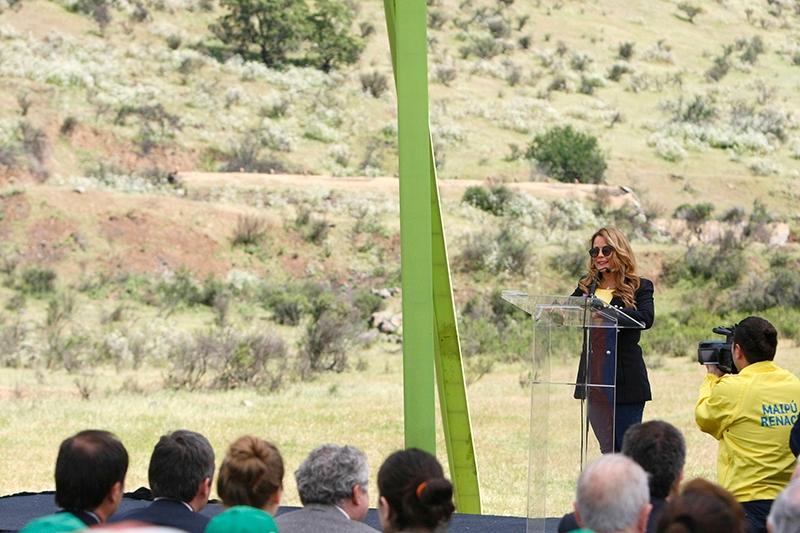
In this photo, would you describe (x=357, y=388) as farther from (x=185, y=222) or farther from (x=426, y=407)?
(x=426, y=407)

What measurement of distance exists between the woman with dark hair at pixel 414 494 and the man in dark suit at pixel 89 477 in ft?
2.62

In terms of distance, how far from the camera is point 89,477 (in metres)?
4.00

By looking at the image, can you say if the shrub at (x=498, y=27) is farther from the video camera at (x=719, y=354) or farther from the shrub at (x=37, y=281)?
the video camera at (x=719, y=354)

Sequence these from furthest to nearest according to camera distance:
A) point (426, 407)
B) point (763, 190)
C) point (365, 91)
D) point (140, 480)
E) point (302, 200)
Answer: point (365, 91) < point (763, 190) < point (302, 200) < point (140, 480) < point (426, 407)

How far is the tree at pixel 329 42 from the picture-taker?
3644 centimetres

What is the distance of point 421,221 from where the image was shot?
246 inches

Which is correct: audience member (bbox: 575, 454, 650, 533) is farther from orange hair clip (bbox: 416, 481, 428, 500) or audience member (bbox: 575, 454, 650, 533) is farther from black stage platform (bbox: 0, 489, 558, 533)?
black stage platform (bbox: 0, 489, 558, 533)

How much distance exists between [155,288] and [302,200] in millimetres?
5246

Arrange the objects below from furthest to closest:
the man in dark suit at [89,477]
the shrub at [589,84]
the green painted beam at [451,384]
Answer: the shrub at [589,84] → the green painted beam at [451,384] → the man in dark suit at [89,477]

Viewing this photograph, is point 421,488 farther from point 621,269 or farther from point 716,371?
point 621,269

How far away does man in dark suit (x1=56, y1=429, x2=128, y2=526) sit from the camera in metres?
4.00

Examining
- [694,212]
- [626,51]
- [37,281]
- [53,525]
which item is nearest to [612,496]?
[53,525]

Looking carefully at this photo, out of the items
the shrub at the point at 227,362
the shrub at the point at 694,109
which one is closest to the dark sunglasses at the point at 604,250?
the shrub at the point at 227,362

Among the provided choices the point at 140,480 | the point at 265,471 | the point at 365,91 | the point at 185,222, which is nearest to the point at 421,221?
the point at 265,471
